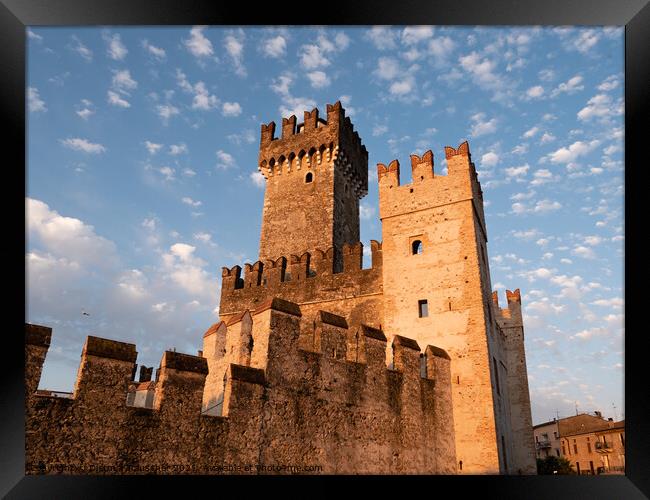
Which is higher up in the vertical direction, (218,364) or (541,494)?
(218,364)

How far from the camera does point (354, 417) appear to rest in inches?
414

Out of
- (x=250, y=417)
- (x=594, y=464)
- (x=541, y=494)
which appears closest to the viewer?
(x=541, y=494)

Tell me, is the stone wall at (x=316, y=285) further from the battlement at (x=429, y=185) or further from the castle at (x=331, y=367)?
the battlement at (x=429, y=185)

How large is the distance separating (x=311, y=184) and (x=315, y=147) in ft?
6.62

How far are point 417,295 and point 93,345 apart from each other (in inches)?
413

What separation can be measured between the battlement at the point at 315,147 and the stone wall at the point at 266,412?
1339 cm

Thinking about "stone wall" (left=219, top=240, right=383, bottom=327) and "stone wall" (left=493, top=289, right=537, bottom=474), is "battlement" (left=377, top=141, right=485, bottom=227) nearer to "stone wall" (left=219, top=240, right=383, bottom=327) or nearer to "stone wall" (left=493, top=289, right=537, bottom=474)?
"stone wall" (left=219, top=240, right=383, bottom=327)

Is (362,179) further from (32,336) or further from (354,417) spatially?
(32,336)

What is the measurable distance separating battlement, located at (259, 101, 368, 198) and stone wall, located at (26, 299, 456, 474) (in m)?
13.4

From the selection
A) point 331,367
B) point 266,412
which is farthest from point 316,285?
point 266,412

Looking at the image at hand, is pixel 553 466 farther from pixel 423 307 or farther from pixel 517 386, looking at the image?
pixel 423 307

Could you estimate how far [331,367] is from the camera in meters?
10.3
